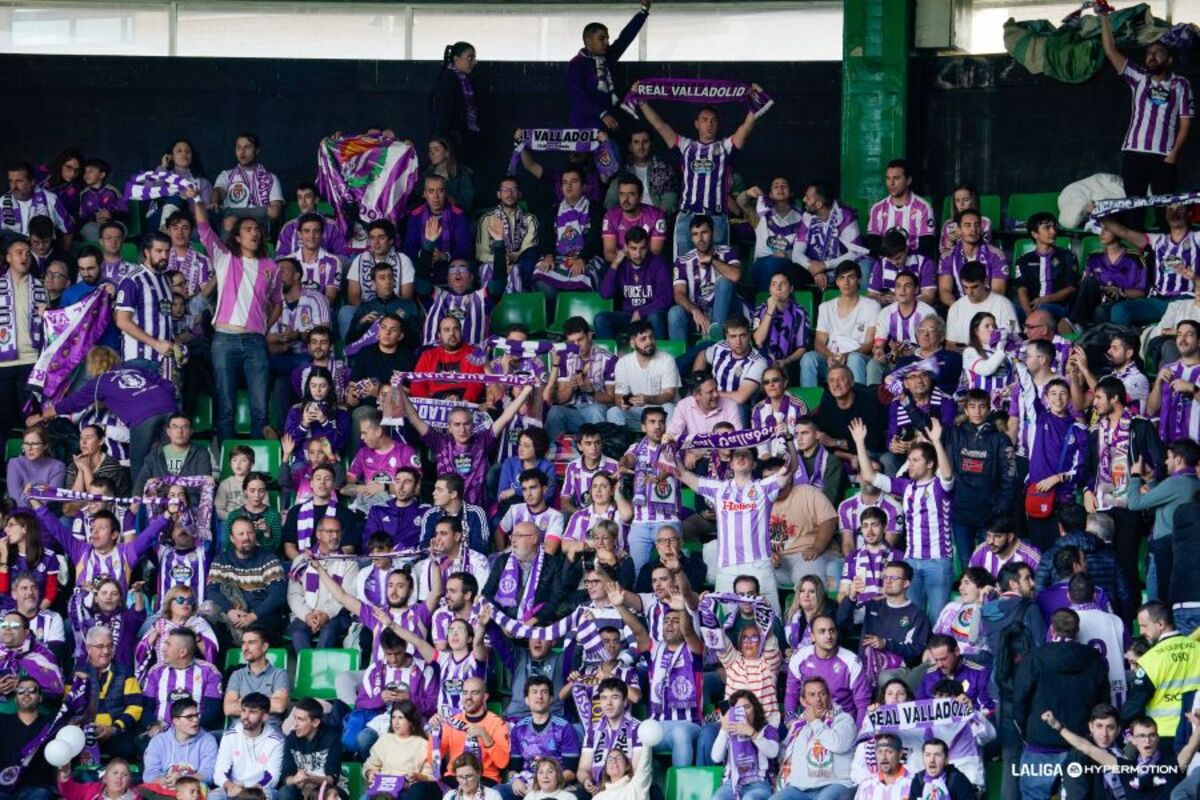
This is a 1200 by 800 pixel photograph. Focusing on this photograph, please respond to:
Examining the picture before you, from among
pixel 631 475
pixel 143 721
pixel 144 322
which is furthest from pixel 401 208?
pixel 143 721

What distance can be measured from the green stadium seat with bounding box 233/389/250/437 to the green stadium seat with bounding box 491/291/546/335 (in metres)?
2.11

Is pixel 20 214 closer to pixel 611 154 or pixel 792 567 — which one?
pixel 611 154

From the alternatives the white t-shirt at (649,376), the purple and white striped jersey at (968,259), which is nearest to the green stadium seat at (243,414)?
the white t-shirt at (649,376)

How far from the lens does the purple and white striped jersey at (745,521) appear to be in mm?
15781

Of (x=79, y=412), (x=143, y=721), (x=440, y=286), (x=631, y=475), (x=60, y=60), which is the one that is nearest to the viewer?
(x=143, y=721)

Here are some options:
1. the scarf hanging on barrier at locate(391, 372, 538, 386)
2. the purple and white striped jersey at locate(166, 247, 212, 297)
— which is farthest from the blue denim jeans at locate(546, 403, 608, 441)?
the purple and white striped jersey at locate(166, 247, 212, 297)

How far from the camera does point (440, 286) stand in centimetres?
1931

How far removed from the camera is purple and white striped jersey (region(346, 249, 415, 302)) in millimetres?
18984

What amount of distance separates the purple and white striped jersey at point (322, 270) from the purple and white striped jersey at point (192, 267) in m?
0.65

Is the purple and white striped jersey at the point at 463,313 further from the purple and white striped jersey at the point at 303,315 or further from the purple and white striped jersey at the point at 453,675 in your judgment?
the purple and white striped jersey at the point at 453,675

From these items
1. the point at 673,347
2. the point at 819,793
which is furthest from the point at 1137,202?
the point at 819,793

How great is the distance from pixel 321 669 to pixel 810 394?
4177mm

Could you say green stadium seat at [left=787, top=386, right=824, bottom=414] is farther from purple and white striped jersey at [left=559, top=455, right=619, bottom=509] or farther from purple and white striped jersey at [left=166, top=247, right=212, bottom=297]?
purple and white striped jersey at [left=166, top=247, right=212, bottom=297]

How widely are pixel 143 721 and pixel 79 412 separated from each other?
308cm
